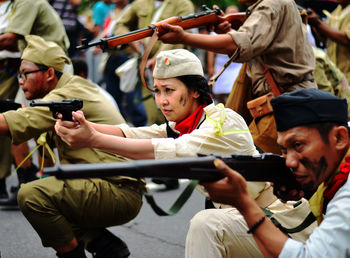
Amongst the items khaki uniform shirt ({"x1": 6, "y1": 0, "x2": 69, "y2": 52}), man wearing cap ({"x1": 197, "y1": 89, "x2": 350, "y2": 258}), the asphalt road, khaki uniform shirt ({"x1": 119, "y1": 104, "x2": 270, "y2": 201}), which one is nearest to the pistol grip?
khaki uniform shirt ({"x1": 119, "y1": 104, "x2": 270, "y2": 201})

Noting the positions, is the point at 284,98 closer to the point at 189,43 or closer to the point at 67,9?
the point at 189,43

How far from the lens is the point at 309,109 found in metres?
2.45

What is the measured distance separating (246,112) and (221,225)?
5.75 ft

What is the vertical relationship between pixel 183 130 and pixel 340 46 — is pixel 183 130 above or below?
above

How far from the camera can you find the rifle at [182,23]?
4000mm

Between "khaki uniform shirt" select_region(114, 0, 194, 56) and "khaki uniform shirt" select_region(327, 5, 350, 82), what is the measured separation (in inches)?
61.7

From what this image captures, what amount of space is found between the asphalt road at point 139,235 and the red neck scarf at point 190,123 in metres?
1.68

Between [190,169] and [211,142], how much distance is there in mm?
978

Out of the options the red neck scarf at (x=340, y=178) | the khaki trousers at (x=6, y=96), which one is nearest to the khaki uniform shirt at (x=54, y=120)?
the red neck scarf at (x=340, y=178)

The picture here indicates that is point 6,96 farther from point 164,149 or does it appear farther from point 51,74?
point 164,149

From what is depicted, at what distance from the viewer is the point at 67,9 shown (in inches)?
353

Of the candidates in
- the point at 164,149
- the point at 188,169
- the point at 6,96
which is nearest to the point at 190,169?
the point at 188,169

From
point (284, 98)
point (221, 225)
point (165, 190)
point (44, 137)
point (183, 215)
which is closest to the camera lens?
point (284, 98)

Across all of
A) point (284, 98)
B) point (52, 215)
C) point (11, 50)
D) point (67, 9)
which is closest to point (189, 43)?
point (52, 215)
